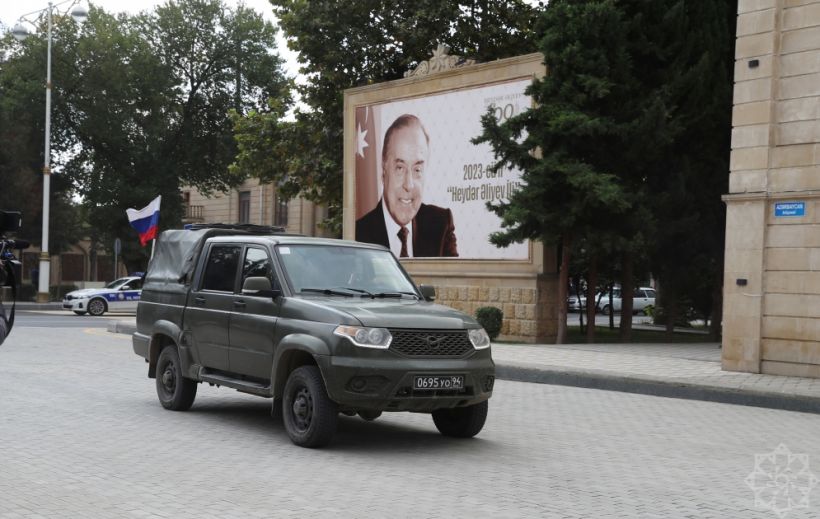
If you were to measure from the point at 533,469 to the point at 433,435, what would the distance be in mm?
1916

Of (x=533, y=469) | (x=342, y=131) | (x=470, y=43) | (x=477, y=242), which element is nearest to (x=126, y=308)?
(x=342, y=131)

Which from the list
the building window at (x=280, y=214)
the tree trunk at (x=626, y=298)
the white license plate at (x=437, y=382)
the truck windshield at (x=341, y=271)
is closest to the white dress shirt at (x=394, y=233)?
the tree trunk at (x=626, y=298)

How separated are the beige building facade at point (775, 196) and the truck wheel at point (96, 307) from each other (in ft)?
88.6

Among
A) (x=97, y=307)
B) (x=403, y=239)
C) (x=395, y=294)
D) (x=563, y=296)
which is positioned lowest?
(x=97, y=307)

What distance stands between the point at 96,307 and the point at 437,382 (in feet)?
103

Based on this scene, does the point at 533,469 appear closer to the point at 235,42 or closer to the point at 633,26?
the point at 633,26

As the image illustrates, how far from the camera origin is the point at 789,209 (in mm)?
15516

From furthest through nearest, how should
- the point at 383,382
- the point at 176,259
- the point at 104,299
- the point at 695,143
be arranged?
the point at 104,299 < the point at 695,143 < the point at 176,259 < the point at 383,382

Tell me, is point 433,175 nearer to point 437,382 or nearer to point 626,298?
point 626,298

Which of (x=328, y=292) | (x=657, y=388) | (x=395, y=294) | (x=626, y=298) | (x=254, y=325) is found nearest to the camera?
(x=328, y=292)

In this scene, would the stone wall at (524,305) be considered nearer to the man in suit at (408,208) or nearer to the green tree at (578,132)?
the green tree at (578,132)

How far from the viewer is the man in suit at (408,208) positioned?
26.0m

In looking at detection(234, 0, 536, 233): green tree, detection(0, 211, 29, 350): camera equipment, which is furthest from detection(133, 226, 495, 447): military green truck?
detection(234, 0, 536, 233): green tree

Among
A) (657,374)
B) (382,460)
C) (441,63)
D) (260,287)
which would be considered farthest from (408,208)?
(382,460)
